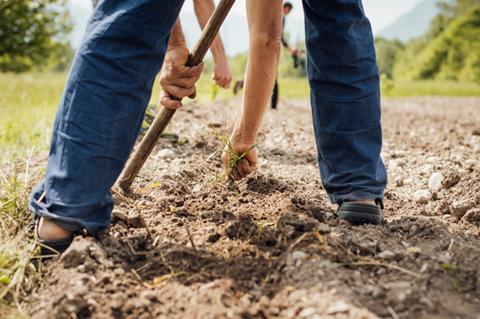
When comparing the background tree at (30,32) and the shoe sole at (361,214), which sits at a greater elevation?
the background tree at (30,32)

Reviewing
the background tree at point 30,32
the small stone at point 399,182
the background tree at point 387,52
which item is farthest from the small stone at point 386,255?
the background tree at point 387,52

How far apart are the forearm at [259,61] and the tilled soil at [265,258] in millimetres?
306

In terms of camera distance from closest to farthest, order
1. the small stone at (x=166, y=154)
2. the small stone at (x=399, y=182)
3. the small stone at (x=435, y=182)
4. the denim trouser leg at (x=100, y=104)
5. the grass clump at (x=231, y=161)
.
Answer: the denim trouser leg at (x=100, y=104) < the grass clump at (x=231, y=161) < the small stone at (x=435, y=182) < the small stone at (x=399, y=182) < the small stone at (x=166, y=154)

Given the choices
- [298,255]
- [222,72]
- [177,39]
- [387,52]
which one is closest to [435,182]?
[222,72]

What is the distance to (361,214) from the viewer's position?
2092 mm

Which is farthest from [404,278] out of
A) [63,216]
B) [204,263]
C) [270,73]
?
[270,73]

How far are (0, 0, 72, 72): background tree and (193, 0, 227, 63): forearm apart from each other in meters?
13.1

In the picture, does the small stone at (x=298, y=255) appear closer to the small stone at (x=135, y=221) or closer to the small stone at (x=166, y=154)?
the small stone at (x=135, y=221)

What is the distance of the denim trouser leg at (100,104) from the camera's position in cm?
169

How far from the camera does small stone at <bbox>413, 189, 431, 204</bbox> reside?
265 centimetres

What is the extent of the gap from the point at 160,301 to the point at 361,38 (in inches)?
53.4

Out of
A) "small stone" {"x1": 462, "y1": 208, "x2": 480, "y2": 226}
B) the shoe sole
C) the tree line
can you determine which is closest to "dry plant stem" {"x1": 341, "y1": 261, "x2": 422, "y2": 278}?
the shoe sole

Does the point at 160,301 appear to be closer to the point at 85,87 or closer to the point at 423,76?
the point at 85,87

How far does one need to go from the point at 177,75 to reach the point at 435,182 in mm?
1572
